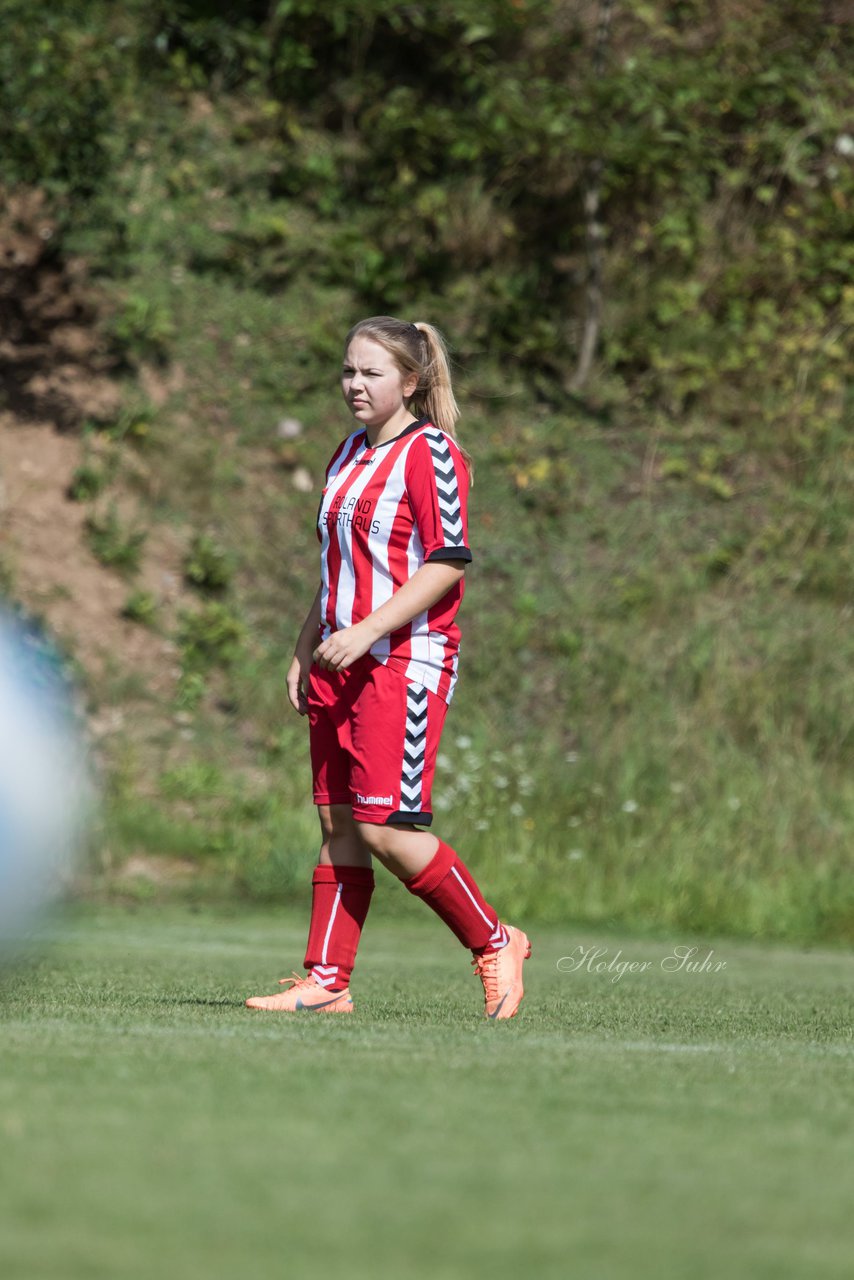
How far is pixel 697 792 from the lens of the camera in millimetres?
11305

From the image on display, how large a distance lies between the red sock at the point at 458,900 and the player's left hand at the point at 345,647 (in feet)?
1.95

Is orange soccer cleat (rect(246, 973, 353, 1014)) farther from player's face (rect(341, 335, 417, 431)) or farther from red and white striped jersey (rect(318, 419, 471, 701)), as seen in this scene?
player's face (rect(341, 335, 417, 431))

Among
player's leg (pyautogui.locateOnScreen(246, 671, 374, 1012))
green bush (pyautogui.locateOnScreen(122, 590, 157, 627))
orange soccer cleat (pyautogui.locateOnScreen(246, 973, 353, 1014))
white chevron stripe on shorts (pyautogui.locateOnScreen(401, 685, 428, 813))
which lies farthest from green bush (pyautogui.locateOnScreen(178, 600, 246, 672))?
white chevron stripe on shorts (pyautogui.locateOnScreen(401, 685, 428, 813))

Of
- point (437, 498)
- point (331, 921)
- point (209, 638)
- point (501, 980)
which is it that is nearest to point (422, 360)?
point (437, 498)

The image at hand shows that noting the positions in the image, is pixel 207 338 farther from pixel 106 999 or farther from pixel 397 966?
pixel 106 999

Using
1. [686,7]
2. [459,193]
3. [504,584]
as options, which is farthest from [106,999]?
[686,7]

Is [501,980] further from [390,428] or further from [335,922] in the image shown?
[390,428]

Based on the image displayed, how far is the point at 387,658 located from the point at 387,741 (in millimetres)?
222

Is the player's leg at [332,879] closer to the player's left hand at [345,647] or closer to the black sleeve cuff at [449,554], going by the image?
the player's left hand at [345,647]

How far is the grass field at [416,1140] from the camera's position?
2.23 m

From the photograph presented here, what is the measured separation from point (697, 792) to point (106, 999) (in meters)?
6.71

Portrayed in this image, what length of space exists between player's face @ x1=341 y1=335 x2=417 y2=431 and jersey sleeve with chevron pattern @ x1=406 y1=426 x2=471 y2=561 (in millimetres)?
152

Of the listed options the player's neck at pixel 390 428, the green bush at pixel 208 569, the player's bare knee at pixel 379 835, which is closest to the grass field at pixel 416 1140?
the player's bare knee at pixel 379 835

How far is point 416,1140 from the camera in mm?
2898
